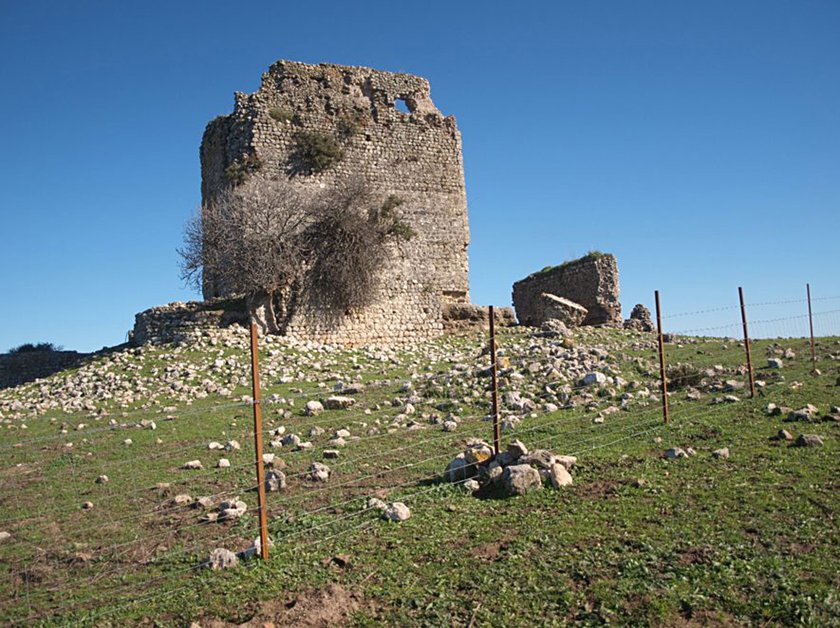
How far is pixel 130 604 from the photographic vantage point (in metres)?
4.64

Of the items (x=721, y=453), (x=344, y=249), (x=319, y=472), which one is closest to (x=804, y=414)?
(x=721, y=453)

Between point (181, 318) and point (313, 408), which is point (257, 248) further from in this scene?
point (313, 408)

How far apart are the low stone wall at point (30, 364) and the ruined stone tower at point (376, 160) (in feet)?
16.2

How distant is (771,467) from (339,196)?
15.2 metres

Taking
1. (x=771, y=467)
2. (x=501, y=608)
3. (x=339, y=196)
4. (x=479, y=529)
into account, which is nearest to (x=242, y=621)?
(x=501, y=608)

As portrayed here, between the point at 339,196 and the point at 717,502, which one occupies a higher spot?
the point at 339,196

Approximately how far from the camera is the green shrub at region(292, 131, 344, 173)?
21.0 meters

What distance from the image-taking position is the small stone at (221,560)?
5070 millimetres

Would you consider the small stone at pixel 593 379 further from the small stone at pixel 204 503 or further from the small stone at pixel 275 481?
the small stone at pixel 204 503

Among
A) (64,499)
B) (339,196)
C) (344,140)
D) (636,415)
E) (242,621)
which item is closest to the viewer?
(242,621)

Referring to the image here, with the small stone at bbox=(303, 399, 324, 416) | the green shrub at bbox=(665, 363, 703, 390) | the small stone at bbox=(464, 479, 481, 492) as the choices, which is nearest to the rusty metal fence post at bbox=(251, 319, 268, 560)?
the small stone at bbox=(464, 479, 481, 492)

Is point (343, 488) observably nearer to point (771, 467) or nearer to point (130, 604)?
point (130, 604)

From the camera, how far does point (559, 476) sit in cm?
653

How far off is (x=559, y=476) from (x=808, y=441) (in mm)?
2876
